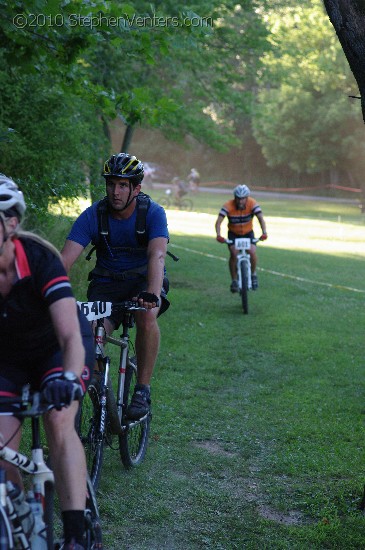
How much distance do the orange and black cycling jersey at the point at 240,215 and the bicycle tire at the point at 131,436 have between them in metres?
8.71

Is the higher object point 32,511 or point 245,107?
point 245,107

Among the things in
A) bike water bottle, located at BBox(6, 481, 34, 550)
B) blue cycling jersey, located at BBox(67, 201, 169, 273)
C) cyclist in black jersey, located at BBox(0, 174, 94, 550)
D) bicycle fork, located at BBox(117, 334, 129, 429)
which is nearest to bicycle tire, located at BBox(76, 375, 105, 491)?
bicycle fork, located at BBox(117, 334, 129, 429)

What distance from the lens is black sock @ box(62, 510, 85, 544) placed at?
3832mm

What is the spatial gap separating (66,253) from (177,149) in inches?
2863

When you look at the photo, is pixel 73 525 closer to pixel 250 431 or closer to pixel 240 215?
pixel 250 431

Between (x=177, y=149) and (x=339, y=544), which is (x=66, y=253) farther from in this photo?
(x=177, y=149)

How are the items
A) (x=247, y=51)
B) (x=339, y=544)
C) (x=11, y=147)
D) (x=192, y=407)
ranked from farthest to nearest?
1. (x=247, y=51)
2. (x=11, y=147)
3. (x=192, y=407)
4. (x=339, y=544)

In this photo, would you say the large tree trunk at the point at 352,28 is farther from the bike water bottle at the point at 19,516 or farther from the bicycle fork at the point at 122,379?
the bike water bottle at the point at 19,516

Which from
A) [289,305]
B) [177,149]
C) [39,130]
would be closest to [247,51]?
[289,305]

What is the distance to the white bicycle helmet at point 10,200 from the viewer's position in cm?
380

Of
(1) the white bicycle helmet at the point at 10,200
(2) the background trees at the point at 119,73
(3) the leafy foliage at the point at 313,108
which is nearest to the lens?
(1) the white bicycle helmet at the point at 10,200

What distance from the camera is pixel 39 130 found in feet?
42.9

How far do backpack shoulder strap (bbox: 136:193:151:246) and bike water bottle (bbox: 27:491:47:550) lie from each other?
3.15m

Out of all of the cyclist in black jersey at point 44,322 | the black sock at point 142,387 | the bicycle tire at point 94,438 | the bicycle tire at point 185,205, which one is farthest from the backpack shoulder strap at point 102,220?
the bicycle tire at point 185,205
